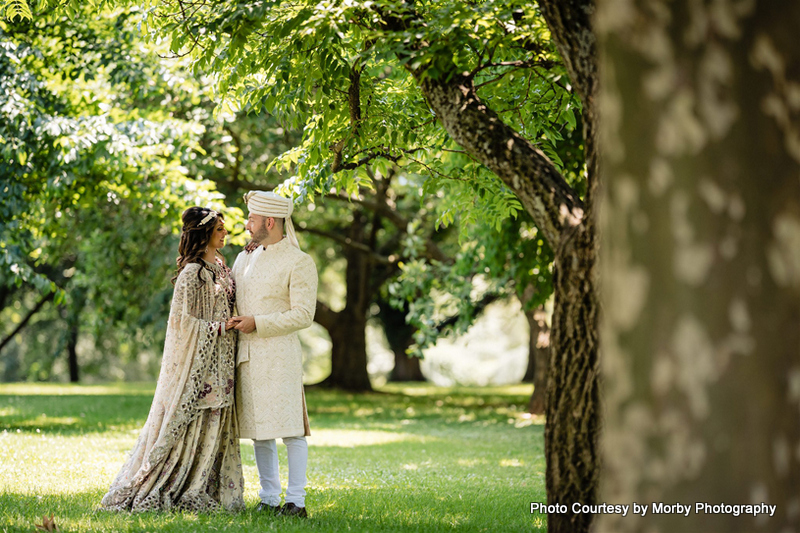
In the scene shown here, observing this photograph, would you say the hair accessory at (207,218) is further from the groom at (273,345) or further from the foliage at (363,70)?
the foliage at (363,70)

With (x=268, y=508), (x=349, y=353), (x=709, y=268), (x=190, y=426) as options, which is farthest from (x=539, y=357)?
(x=709, y=268)

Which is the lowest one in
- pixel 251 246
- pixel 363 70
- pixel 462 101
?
pixel 251 246

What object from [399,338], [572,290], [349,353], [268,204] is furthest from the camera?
[399,338]

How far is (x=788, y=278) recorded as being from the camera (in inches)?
88.3

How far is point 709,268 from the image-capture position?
2170 millimetres

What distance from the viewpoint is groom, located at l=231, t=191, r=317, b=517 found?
553 centimetres

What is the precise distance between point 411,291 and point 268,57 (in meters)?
11.3

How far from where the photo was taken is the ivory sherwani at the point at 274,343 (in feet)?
18.1

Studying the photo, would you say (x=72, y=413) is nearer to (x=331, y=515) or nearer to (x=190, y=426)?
(x=190, y=426)

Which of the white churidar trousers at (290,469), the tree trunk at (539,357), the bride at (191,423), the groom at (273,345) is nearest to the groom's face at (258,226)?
the groom at (273,345)

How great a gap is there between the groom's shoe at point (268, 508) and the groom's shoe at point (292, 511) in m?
0.05

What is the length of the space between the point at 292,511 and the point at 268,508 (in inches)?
9.1

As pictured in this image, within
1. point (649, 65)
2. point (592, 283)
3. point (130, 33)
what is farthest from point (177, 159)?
point (649, 65)

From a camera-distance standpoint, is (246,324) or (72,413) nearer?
(246,324)
